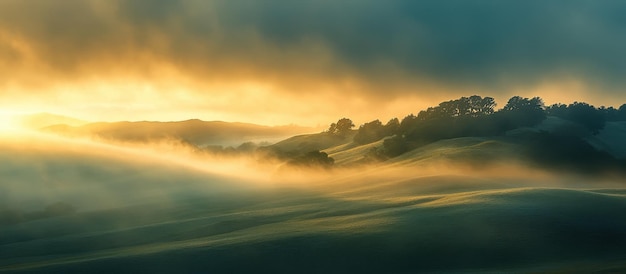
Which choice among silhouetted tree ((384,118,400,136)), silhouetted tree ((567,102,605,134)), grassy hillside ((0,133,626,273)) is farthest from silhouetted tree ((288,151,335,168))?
silhouetted tree ((567,102,605,134))

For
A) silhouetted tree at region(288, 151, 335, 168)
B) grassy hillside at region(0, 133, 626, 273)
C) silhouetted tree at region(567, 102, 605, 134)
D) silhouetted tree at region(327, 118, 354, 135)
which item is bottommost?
grassy hillside at region(0, 133, 626, 273)

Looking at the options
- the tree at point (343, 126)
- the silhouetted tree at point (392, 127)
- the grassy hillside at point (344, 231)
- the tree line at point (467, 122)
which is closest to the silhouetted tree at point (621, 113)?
the tree line at point (467, 122)

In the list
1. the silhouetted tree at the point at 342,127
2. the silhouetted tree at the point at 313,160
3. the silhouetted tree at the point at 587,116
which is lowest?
the silhouetted tree at the point at 313,160

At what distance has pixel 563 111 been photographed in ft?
520

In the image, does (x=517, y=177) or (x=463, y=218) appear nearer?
(x=463, y=218)

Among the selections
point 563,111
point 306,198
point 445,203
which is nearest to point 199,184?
point 306,198

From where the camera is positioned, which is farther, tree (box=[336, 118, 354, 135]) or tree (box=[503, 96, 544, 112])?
tree (box=[336, 118, 354, 135])

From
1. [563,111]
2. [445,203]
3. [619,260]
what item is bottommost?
[619,260]

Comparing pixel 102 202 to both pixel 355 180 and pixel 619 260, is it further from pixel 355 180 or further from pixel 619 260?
pixel 619 260

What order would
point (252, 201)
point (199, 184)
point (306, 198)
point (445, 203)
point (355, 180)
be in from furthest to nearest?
point (199, 184), point (355, 180), point (252, 201), point (306, 198), point (445, 203)

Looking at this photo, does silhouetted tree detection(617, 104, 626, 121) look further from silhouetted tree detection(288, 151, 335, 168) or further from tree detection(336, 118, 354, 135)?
silhouetted tree detection(288, 151, 335, 168)

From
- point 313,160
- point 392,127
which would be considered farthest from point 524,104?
point 313,160

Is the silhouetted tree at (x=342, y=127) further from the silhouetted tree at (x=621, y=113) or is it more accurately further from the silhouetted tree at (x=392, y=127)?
the silhouetted tree at (x=621, y=113)

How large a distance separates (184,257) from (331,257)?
9005mm
